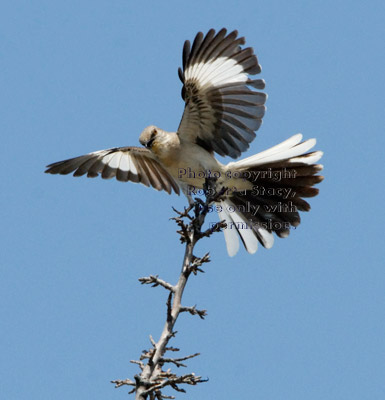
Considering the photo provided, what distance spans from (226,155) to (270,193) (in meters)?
0.63

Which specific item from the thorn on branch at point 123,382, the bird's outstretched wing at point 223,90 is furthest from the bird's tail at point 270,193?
the thorn on branch at point 123,382

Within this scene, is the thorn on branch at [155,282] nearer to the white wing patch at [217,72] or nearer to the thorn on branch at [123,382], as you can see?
the thorn on branch at [123,382]

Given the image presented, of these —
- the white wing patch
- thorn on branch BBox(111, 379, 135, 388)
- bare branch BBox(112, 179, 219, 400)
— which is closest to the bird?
the white wing patch

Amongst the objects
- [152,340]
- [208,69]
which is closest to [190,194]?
[208,69]

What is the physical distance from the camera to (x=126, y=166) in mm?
6672

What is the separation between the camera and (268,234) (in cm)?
636

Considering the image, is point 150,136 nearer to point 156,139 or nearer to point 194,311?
point 156,139

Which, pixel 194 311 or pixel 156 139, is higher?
pixel 156 139

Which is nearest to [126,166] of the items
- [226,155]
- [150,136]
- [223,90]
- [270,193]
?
[150,136]

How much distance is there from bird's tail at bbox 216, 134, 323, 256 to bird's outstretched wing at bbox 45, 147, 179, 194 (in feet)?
2.41

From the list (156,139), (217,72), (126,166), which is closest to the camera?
(217,72)

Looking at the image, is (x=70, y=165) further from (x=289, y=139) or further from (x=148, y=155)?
(x=289, y=139)

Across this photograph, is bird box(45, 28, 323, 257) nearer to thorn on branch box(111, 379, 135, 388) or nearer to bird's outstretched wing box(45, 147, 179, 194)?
bird's outstretched wing box(45, 147, 179, 194)

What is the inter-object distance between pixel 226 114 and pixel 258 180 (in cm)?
86
